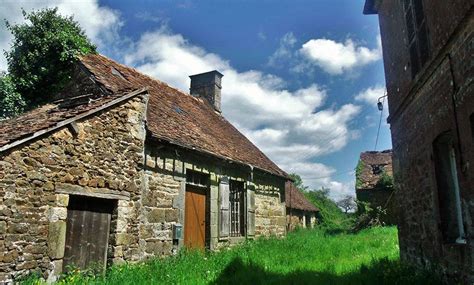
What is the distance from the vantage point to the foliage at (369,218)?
22.1 m

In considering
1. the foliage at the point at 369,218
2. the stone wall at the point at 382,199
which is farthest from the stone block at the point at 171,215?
the stone wall at the point at 382,199

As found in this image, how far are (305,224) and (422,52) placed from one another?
2433 centimetres

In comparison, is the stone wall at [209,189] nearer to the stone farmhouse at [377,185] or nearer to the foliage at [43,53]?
the foliage at [43,53]

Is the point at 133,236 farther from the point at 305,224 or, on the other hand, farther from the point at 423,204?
the point at 305,224

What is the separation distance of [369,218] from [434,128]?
17.5 meters

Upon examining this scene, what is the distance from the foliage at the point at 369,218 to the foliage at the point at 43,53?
673 inches

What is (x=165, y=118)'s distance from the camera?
11023 millimetres

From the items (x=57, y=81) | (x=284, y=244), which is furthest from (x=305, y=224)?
(x=57, y=81)

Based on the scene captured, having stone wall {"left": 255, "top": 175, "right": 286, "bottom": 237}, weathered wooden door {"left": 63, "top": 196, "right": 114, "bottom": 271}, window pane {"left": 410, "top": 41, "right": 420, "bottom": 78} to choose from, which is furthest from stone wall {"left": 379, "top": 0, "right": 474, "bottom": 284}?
weathered wooden door {"left": 63, "top": 196, "right": 114, "bottom": 271}

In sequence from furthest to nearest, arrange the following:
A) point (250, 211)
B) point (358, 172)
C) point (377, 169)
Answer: point (377, 169), point (358, 172), point (250, 211)

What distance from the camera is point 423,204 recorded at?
713 cm

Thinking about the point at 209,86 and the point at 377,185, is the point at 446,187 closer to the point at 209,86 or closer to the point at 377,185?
the point at 209,86

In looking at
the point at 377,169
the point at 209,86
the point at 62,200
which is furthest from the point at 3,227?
the point at 377,169

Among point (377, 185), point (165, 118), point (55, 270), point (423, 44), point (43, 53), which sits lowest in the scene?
point (55, 270)
